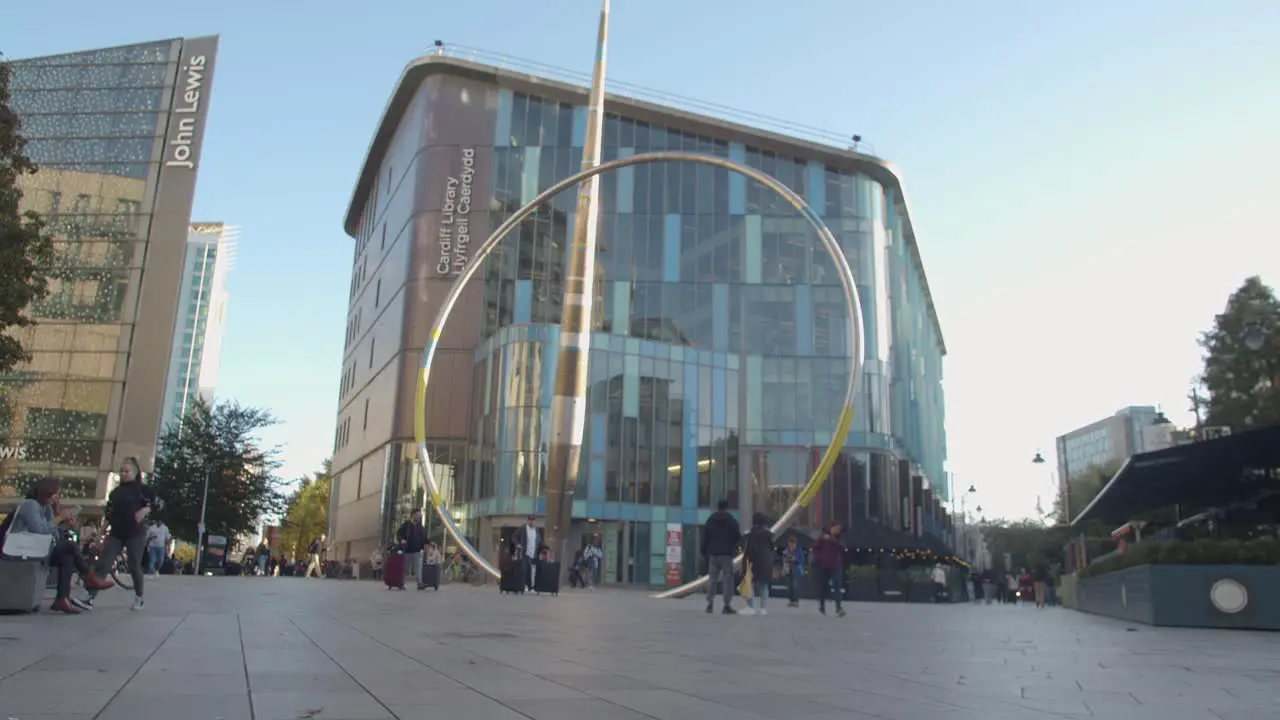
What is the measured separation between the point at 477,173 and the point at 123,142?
69.2ft

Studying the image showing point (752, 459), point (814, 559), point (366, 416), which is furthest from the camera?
point (366, 416)

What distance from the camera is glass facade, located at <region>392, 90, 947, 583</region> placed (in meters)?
50.1

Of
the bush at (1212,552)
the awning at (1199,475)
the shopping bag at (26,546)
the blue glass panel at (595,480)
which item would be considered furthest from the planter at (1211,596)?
the blue glass panel at (595,480)

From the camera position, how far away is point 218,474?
56.2 metres

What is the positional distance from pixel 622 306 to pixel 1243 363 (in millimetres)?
30207

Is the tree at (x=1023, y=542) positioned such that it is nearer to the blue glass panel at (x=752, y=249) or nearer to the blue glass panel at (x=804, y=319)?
the blue glass panel at (x=804, y=319)

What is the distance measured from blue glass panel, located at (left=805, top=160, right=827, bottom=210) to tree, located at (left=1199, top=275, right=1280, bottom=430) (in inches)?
878

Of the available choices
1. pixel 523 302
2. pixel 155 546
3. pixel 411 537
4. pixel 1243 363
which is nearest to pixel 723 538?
pixel 411 537

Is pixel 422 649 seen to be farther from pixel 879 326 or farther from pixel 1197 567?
pixel 879 326

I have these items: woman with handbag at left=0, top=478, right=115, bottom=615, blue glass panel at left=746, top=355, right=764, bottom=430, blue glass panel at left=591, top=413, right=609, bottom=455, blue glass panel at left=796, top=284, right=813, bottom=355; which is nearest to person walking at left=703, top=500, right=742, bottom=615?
woman with handbag at left=0, top=478, right=115, bottom=615

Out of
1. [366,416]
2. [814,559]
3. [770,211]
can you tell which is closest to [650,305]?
[770,211]

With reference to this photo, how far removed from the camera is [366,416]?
66.4m

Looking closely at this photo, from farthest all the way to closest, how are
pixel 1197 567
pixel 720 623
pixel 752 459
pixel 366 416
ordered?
1. pixel 366 416
2. pixel 752 459
3. pixel 1197 567
4. pixel 720 623

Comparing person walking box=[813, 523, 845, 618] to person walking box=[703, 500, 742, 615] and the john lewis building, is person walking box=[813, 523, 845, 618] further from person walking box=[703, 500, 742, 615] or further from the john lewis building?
the john lewis building
